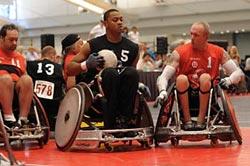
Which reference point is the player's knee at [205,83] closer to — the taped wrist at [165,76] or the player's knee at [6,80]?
the taped wrist at [165,76]

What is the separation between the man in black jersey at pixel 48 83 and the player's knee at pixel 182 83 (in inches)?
69.1

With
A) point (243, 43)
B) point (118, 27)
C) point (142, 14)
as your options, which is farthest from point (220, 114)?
point (243, 43)

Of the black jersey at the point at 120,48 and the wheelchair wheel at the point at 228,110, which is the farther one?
the black jersey at the point at 120,48

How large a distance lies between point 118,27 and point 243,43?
2253cm

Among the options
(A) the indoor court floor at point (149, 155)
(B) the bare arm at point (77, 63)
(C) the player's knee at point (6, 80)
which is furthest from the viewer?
(C) the player's knee at point (6, 80)

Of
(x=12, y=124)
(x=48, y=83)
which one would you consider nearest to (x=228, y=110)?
(x=12, y=124)

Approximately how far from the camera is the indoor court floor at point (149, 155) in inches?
146

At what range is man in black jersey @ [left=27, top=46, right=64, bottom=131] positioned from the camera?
5.91 m

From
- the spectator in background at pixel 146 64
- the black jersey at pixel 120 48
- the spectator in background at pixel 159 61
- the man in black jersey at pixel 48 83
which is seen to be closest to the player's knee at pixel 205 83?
the black jersey at pixel 120 48

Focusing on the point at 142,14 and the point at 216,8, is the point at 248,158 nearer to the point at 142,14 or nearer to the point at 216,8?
the point at 216,8

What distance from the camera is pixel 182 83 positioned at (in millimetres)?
4555

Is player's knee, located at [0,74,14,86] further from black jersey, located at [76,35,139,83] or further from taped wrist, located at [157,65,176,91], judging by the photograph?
taped wrist, located at [157,65,176,91]

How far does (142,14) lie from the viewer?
24109 mm

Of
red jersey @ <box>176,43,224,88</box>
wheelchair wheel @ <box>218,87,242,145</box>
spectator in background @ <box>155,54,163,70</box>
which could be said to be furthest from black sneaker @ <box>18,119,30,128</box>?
spectator in background @ <box>155,54,163,70</box>
